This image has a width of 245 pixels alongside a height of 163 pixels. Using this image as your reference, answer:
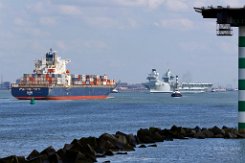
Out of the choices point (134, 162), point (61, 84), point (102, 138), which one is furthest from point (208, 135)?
point (61, 84)

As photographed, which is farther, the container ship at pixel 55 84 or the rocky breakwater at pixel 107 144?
the container ship at pixel 55 84

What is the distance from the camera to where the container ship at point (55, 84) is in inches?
6624

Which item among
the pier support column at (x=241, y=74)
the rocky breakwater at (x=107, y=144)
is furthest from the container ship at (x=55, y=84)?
the pier support column at (x=241, y=74)

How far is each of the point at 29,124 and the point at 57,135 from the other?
18650 mm

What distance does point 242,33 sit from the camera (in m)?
53.4

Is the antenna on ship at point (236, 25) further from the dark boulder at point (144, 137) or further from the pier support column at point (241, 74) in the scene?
the dark boulder at point (144, 137)

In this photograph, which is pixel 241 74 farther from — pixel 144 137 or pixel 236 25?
pixel 144 137

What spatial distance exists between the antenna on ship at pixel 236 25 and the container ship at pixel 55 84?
375 ft

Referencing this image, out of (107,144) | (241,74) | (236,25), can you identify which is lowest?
(107,144)

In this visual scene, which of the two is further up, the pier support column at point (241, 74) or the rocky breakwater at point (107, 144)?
the pier support column at point (241, 74)

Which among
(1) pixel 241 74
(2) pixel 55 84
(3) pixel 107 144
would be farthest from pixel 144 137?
(2) pixel 55 84

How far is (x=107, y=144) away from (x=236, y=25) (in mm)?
12457

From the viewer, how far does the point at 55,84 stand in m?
171

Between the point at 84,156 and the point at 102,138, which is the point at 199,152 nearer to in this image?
the point at 102,138
